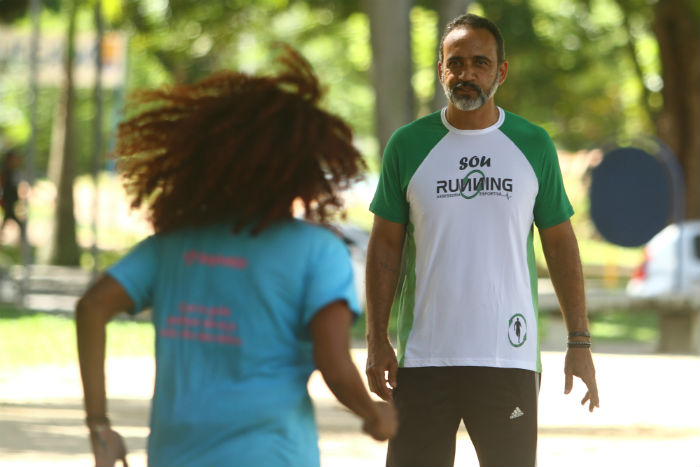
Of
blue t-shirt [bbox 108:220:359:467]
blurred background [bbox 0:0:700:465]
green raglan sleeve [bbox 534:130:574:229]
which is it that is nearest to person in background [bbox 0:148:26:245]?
blurred background [bbox 0:0:700:465]

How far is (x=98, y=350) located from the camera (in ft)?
10.2

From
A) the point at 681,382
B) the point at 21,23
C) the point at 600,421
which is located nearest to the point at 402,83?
the point at 681,382

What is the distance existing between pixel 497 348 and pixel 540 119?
2399cm

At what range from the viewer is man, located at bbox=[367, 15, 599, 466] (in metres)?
4.17

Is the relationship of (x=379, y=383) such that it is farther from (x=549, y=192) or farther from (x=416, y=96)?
(x=416, y=96)

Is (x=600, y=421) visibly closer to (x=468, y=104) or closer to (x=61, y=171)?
(x=468, y=104)

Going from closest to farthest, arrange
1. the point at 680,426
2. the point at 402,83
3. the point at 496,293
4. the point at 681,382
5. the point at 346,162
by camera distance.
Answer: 1. the point at 346,162
2. the point at 496,293
3. the point at 680,426
4. the point at 681,382
5. the point at 402,83

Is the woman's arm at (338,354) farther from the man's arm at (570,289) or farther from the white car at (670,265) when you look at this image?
the white car at (670,265)

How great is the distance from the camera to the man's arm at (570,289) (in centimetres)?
436

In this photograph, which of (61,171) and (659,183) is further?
(61,171)

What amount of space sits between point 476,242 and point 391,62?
11713 millimetres

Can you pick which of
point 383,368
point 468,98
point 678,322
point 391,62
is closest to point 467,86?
point 468,98

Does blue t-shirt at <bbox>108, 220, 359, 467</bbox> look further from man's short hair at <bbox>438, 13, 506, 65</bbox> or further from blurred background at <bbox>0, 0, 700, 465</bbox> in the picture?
blurred background at <bbox>0, 0, 700, 465</bbox>

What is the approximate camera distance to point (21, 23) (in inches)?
960
